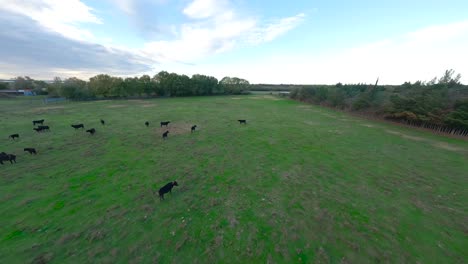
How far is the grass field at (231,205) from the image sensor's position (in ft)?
16.7

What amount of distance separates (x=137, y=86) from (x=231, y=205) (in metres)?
63.0

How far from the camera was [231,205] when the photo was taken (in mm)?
7117

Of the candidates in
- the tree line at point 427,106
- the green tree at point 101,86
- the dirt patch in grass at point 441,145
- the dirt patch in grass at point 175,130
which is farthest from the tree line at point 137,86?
the dirt patch in grass at point 441,145

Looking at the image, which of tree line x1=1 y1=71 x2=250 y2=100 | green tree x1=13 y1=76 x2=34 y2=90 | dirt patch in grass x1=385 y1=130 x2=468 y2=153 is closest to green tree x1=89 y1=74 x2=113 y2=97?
tree line x1=1 y1=71 x2=250 y2=100

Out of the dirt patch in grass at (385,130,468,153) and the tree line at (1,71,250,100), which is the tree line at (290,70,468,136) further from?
the tree line at (1,71,250,100)

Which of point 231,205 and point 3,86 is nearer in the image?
point 231,205

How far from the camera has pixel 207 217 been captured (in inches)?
253

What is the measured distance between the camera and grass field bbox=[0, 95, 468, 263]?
5.09 m

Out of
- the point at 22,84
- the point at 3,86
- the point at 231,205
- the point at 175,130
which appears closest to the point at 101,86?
the point at 175,130

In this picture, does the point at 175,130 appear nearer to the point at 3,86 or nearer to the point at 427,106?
the point at 427,106

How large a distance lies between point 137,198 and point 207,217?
344 cm

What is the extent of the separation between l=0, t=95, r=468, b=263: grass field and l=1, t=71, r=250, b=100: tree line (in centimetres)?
4840

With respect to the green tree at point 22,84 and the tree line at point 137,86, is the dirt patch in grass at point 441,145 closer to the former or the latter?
the tree line at point 137,86

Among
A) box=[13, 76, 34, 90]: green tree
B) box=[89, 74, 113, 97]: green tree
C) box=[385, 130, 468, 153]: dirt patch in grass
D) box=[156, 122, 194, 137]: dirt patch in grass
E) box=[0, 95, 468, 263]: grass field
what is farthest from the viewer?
box=[13, 76, 34, 90]: green tree
